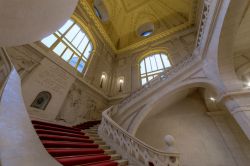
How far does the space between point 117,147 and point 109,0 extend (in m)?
12.2

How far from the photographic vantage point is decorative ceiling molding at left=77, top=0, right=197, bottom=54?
8.97 meters

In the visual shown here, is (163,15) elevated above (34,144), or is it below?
above

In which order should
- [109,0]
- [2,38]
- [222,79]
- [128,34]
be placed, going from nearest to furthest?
1. [2,38]
2. [222,79]
3. [109,0]
4. [128,34]

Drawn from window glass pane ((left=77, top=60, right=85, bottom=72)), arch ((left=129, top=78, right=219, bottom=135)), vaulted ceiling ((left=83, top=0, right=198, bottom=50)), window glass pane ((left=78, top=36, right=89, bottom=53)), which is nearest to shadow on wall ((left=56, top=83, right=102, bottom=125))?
window glass pane ((left=77, top=60, right=85, bottom=72))

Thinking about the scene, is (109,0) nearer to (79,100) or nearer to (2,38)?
(79,100)

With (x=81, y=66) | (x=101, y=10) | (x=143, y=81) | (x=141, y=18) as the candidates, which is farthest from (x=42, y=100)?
(x=141, y=18)

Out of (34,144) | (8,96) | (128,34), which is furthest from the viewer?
(128,34)

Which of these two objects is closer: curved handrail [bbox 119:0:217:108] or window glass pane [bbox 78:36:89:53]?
A: curved handrail [bbox 119:0:217:108]

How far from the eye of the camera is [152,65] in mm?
9469

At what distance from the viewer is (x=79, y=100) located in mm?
6453

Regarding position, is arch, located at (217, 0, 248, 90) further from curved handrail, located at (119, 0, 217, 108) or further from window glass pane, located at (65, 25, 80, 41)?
window glass pane, located at (65, 25, 80, 41)

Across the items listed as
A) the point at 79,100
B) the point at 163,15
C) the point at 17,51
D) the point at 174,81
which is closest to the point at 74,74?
the point at 79,100

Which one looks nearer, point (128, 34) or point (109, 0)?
point (109, 0)

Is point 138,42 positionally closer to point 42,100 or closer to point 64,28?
point 64,28
